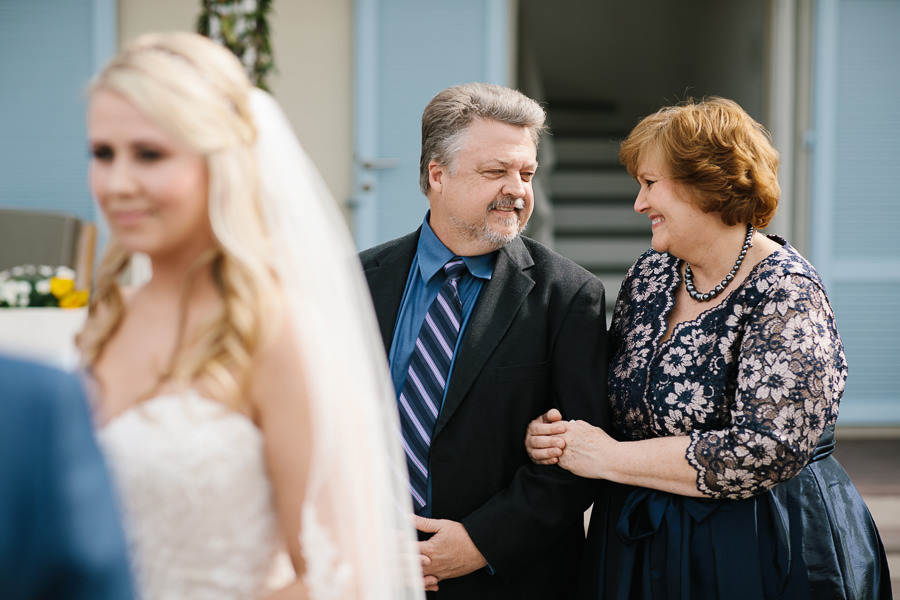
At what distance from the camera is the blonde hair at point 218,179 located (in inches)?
45.6

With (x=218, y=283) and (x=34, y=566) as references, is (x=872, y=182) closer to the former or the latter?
(x=218, y=283)

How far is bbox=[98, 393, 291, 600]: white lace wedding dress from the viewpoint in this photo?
1.17 metres

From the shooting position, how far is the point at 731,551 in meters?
1.99

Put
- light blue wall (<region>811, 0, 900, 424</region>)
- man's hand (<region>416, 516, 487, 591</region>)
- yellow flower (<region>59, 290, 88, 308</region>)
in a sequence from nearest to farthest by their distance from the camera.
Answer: man's hand (<region>416, 516, 487, 591</region>) < yellow flower (<region>59, 290, 88, 308</region>) < light blue wall (<region>811, 0, 900, 424</region>)

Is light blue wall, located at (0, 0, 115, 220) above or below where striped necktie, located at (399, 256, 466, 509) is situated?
above

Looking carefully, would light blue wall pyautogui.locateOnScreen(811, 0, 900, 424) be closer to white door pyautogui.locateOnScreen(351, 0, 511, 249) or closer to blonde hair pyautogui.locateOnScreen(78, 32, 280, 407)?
white door pyautogui.locateOnScreen(351, 0, 511, 249)

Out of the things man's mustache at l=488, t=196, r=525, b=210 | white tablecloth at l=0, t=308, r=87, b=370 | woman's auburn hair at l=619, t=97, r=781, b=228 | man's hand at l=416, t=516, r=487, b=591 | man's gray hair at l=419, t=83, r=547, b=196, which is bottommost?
man's hand at l=416, t=516, r=487, b=591

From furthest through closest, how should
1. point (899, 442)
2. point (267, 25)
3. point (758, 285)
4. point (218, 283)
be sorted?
1. point (899, 442)
2. point (267, 25)
3. point (758, 285)
4. point (218, 283)

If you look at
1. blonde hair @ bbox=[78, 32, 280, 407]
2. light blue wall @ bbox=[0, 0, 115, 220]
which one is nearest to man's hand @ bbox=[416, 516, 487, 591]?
blonde hair @ bbox=[78, 32, 280, 407]

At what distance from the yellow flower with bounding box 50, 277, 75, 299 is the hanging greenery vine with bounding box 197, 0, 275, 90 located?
1461mm

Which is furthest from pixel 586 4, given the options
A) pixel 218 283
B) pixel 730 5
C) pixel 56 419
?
pixel 56 419

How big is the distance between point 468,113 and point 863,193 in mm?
4040

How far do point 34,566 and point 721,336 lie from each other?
1.64 m

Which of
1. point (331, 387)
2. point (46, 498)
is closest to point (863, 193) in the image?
point (331, 387)
